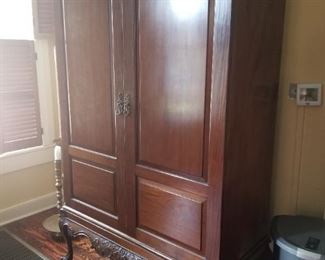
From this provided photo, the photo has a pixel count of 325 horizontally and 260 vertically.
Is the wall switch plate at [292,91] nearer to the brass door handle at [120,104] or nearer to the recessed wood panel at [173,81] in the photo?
the recessed wood panel at [173,81]

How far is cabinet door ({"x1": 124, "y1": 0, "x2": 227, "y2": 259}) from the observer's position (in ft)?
3.71

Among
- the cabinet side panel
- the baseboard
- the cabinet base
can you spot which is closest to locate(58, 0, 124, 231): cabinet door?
the cabinet base

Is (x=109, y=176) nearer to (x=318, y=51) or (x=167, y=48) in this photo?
(x=167, y=48)

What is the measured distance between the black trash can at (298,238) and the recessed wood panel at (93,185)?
75cm

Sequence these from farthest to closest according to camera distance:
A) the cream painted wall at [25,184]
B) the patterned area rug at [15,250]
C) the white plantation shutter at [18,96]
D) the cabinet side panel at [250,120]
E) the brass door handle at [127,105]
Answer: the cream painted wall at [25,184], the white plantation shutter at [18,96], the patterned area rug at [15,250], the brass door handle at [127,105], the cabinet side panel at [250,120]

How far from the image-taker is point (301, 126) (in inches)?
58.4

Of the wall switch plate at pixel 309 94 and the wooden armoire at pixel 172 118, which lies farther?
the wall switch plate at pixel 309 94

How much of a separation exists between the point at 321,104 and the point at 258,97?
0.34 m

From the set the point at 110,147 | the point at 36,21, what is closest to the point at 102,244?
the point at 110,147

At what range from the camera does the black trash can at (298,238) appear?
1.17 metres

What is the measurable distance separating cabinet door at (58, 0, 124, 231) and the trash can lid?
2.30 ft

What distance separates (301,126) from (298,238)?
1.66 ft

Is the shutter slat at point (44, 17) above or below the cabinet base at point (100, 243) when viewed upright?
above

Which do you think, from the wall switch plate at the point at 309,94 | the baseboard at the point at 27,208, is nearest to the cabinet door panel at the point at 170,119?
the wall switch plate at the point at 309,94
